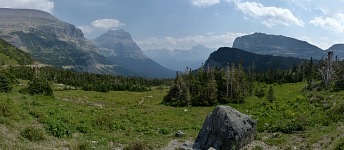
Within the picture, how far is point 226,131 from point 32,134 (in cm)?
1720

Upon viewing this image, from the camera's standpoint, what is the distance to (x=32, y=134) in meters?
23.1

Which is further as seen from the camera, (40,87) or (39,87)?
(39,87)

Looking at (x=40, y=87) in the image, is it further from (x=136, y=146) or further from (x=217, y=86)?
(x=136, y=146)

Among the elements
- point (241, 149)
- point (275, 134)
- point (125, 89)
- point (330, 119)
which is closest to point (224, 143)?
point (241, 149)

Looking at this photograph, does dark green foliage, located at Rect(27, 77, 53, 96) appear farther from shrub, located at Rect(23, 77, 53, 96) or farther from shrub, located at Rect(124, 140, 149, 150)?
shrub, located at Rect(124, 140, 149, 150)

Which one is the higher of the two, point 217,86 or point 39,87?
point 217,86

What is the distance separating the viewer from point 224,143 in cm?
2750

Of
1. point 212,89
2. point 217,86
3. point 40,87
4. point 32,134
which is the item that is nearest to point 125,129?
point 32,134

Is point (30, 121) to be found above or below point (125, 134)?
above

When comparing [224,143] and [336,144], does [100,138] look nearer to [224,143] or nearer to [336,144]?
[224,143]

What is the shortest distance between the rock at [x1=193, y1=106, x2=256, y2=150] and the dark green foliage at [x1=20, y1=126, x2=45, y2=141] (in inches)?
550

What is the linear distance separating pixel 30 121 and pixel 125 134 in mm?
10509

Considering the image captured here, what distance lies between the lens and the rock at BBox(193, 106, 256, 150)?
27484 millimetres

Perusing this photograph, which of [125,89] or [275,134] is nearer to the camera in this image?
[275,134]
